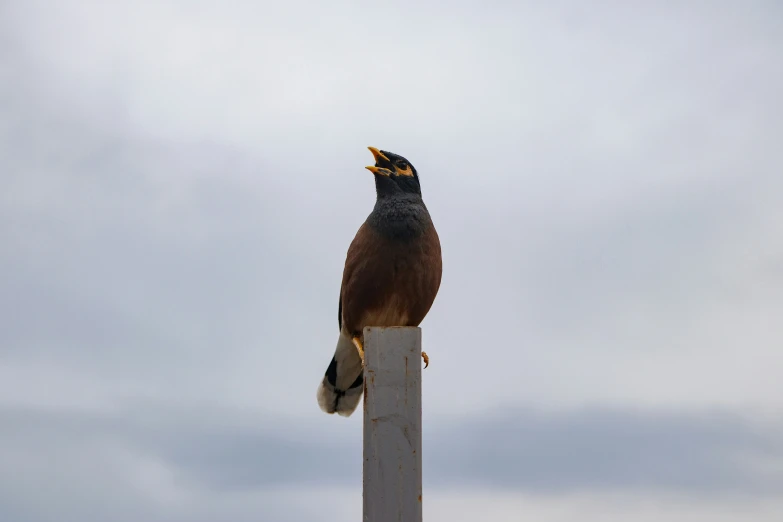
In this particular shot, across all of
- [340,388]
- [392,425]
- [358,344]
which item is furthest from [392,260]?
[392,425]

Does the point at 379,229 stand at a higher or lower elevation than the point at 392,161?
lower

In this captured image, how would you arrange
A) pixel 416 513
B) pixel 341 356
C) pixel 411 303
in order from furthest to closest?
pixel 341 356
pixel 411 303
pixel 416 513

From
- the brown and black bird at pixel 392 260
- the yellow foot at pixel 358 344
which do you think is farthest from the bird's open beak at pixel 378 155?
the yellow foot at pixel 358 344

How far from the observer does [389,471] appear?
4.79m

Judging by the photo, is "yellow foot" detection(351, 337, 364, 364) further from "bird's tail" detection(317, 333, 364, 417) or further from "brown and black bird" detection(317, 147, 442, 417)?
"bird's tail" detection(317, 333, 364, 417)

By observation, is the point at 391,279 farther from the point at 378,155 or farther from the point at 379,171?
the point at 378,155

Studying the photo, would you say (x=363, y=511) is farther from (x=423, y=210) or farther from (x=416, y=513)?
(x=423, y=210)

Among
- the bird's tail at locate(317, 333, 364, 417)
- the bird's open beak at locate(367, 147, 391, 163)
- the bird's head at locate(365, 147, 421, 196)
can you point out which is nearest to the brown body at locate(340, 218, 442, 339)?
the bird's head at locate(365, 147, 421, 196)

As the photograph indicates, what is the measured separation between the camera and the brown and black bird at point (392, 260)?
6.21 m

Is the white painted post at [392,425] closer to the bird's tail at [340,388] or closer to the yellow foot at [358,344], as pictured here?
the yellow foot at [358,344]

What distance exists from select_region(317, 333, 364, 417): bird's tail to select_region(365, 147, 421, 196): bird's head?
1542mm

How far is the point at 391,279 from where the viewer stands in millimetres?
6195

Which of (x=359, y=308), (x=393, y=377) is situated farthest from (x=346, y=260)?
(x=393, y=377)

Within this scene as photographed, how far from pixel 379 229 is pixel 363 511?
7.59ft
